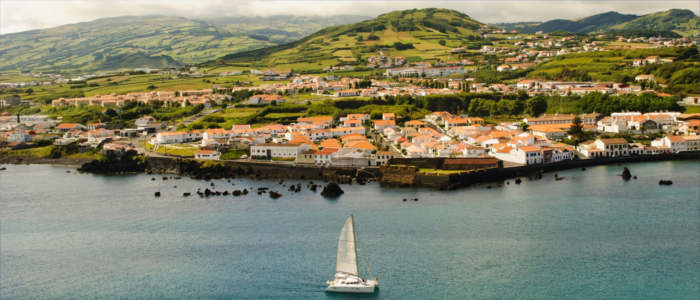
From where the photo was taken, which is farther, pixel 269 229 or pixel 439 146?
pixel 439 146

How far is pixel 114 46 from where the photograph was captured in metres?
147

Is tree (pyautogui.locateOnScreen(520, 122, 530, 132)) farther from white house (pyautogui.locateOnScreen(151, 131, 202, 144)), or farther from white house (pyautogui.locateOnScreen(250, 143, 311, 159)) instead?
white house (pyautogui.locateOnScreen(151, 131, 202, 144))

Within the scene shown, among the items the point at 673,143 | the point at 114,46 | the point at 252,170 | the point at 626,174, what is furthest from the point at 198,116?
the point at 114,46

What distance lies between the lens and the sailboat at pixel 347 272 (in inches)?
612

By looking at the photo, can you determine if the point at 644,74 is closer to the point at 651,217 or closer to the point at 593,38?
the point at 593,38

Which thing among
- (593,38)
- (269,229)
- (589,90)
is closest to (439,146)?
(269,229)

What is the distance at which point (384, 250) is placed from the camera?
19.0 meters

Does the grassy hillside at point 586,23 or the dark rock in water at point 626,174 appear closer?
the dark rock in water at point 626,174

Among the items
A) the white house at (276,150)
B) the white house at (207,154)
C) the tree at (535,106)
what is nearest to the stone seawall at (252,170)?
the white house at (207,154)

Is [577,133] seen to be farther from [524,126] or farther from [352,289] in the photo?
[352,289]

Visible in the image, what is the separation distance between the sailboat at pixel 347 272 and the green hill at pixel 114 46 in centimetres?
11088

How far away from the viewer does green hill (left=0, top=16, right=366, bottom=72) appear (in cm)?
12475

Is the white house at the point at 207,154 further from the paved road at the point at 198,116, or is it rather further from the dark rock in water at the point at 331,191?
the paved road at the point at 198,116

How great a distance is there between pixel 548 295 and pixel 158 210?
58.0 feet
